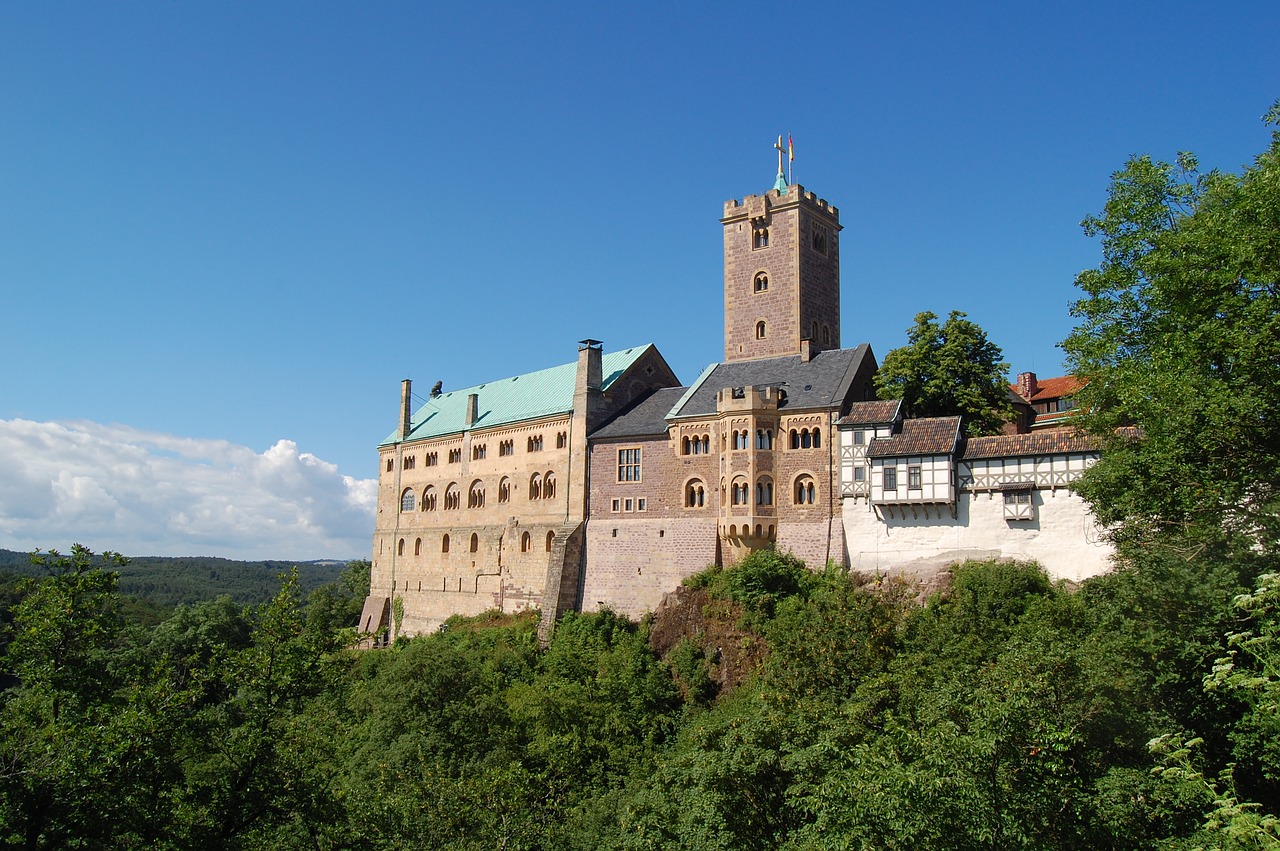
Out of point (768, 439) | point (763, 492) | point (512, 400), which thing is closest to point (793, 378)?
point (768, 439)

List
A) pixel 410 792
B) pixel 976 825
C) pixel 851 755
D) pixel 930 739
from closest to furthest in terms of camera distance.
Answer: pixel 976 825
pixel 930 739
pixel 851 755
pixel 410 792

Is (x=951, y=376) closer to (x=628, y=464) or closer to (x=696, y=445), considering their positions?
(x=696, y=445)

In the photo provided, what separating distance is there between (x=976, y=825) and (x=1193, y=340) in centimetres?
1426

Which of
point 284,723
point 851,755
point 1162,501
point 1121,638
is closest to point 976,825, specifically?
point 851,755

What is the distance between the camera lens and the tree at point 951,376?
44844 millimetres

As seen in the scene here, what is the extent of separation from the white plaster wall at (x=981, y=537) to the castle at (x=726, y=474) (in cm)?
8

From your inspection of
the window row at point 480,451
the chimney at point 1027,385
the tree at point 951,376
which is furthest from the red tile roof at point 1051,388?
the window row at point 480,451

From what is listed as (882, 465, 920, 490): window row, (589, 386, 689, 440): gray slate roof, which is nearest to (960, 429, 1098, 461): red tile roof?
(882, 465, 920, 490): window row

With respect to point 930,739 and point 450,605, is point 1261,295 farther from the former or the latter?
point 450,605

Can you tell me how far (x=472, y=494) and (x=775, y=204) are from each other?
2437cm

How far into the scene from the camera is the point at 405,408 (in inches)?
2657

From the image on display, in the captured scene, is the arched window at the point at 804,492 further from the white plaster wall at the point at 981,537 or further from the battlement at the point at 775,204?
the battlement at the point at 775,204

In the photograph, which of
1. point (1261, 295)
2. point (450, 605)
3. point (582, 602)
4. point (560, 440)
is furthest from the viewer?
point (450, 605)

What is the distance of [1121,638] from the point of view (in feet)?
75.6
